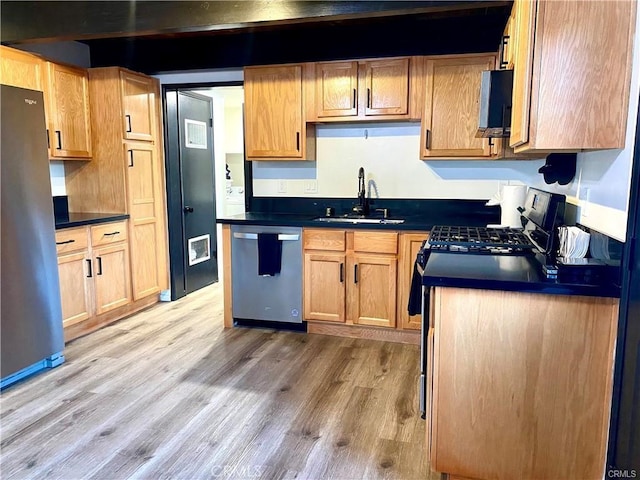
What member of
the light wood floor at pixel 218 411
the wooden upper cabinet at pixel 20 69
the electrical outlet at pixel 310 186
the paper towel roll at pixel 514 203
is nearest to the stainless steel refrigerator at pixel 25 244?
the light wood floor at pixel 218 411

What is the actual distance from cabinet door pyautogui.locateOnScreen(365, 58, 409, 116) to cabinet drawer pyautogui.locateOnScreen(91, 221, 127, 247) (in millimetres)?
2219

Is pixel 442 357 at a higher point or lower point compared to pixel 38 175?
lower

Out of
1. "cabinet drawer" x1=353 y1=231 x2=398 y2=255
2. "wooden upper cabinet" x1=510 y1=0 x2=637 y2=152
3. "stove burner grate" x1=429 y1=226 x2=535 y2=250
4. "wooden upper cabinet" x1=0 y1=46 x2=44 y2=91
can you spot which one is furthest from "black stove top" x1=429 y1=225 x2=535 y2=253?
"wooden upper cabinet" x1=0 y1=46 x2=44 y2=91

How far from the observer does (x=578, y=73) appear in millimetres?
1615

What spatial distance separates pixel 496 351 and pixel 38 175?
2.70 m

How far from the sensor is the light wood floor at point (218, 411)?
2016 millimetres

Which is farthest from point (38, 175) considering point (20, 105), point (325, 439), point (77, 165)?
point (325, 439)

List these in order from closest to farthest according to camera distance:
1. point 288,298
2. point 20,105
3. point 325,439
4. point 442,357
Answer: point 442,357 < point 325,439 < point 20,105 < point 288,298

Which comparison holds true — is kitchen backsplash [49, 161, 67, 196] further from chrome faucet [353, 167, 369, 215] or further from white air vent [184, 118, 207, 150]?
chrome faucet [353, 167, 369, 215]

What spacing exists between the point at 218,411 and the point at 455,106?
2543 millimetres

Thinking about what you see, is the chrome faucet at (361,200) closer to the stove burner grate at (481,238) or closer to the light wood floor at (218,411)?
the stove burner grate at (481,238)

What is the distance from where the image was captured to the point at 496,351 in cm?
167

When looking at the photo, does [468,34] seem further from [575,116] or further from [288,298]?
[288,298]

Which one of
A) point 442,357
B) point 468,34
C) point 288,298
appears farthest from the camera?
point 288,298
